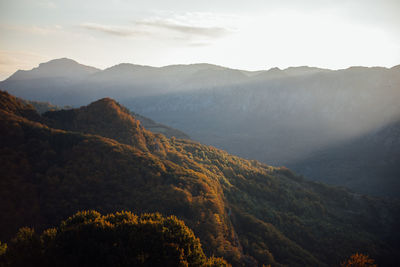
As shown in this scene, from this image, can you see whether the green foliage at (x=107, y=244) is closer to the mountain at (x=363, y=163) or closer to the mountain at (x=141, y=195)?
the mountain at (x=141, y=195)

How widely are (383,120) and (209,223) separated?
19621 cm

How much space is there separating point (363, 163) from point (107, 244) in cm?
16773

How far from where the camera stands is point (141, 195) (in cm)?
2900

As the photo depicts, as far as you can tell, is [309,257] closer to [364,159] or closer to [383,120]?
[364,159]

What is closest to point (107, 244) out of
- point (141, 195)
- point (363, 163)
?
point (141, 195)

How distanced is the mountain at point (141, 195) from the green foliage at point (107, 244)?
1124cm

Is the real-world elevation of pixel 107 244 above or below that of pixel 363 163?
above

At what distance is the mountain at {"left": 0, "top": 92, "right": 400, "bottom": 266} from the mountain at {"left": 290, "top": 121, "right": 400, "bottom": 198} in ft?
250

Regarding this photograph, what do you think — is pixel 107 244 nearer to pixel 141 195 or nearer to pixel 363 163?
pixel 141 195

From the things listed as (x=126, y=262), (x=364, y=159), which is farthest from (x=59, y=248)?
(x=364, y=159)

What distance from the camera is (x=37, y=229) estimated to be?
22.0 meters

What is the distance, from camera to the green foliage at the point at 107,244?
11711mm

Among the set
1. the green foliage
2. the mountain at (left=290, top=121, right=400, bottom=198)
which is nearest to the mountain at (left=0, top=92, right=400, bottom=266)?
the green foliage

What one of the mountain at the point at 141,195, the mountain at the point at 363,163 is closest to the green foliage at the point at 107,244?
the mountain at the point at 141,195
